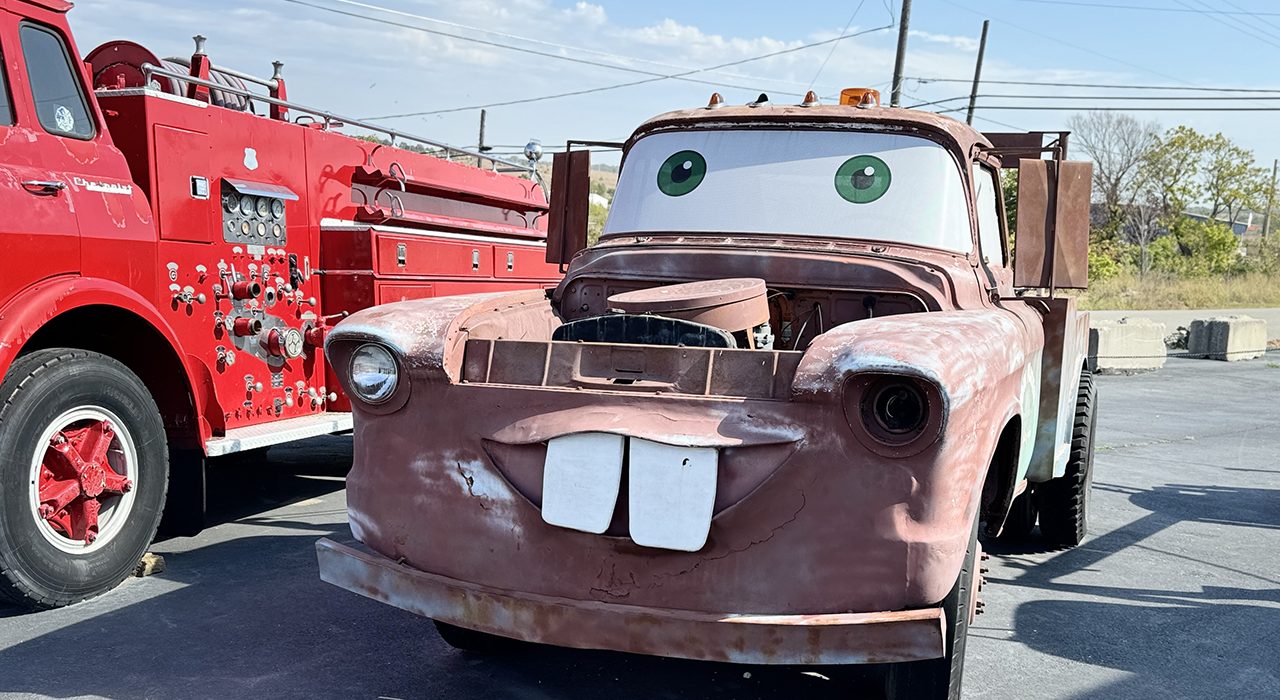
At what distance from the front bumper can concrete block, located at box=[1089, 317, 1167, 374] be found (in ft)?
46.6

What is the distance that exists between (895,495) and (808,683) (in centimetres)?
121

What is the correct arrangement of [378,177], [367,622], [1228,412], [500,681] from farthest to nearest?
[1228,412], [378,177], [367,622], [500,681]

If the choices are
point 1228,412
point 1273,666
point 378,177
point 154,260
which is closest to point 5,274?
point 154,260

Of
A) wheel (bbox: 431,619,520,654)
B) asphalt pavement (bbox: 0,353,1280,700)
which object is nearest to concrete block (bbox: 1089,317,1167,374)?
asphalt pavement (bbox: 0,353,1280,700)

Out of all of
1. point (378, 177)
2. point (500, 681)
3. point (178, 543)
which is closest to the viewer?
point (500, 681)

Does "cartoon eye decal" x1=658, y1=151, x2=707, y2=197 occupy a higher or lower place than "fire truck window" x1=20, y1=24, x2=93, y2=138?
lower

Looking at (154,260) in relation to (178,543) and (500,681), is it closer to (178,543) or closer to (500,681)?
(178,543)

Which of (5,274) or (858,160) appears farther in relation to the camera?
(858,160)

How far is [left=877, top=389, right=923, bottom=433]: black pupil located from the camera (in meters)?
2.71

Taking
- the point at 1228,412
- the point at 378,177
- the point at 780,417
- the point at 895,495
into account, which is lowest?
the point at 1228,412

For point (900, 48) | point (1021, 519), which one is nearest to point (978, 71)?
point (900, 48)

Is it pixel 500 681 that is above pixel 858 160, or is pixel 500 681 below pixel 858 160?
below

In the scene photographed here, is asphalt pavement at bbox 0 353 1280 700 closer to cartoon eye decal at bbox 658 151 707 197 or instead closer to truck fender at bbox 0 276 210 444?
truck fender at bbox 0 276 210 444

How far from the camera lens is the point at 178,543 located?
5.40 metres
